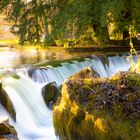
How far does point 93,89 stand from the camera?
5441 millimetres

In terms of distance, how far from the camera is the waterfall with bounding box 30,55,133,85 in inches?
544

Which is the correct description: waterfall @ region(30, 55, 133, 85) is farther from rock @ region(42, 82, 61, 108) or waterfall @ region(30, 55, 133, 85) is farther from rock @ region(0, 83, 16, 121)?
rock @ region(0, 83, 16, 121)

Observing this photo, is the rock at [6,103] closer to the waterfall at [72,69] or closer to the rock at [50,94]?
the rock at [50,94]

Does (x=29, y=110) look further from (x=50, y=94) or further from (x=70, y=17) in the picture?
(x=70, y=17)

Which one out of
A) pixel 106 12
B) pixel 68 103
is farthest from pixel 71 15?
pixel 68 103

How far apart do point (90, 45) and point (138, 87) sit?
19279 millimetres

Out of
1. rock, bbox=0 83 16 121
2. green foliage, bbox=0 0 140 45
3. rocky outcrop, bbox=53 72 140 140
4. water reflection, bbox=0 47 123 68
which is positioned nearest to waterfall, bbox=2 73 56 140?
rock, bbox=0 83 16 121

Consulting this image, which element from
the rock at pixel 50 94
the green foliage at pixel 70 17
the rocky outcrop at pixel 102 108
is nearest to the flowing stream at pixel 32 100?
the rock at pixel 50 94

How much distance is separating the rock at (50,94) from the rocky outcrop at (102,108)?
21.2 ft

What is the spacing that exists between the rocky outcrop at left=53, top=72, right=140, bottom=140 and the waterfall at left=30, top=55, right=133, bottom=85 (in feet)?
25.8

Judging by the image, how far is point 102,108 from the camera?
528 cm

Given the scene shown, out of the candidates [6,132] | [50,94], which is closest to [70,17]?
[50,94]

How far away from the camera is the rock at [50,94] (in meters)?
12.2

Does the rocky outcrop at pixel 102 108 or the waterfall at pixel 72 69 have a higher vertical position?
the rocky outcrop at pixel 102 108
